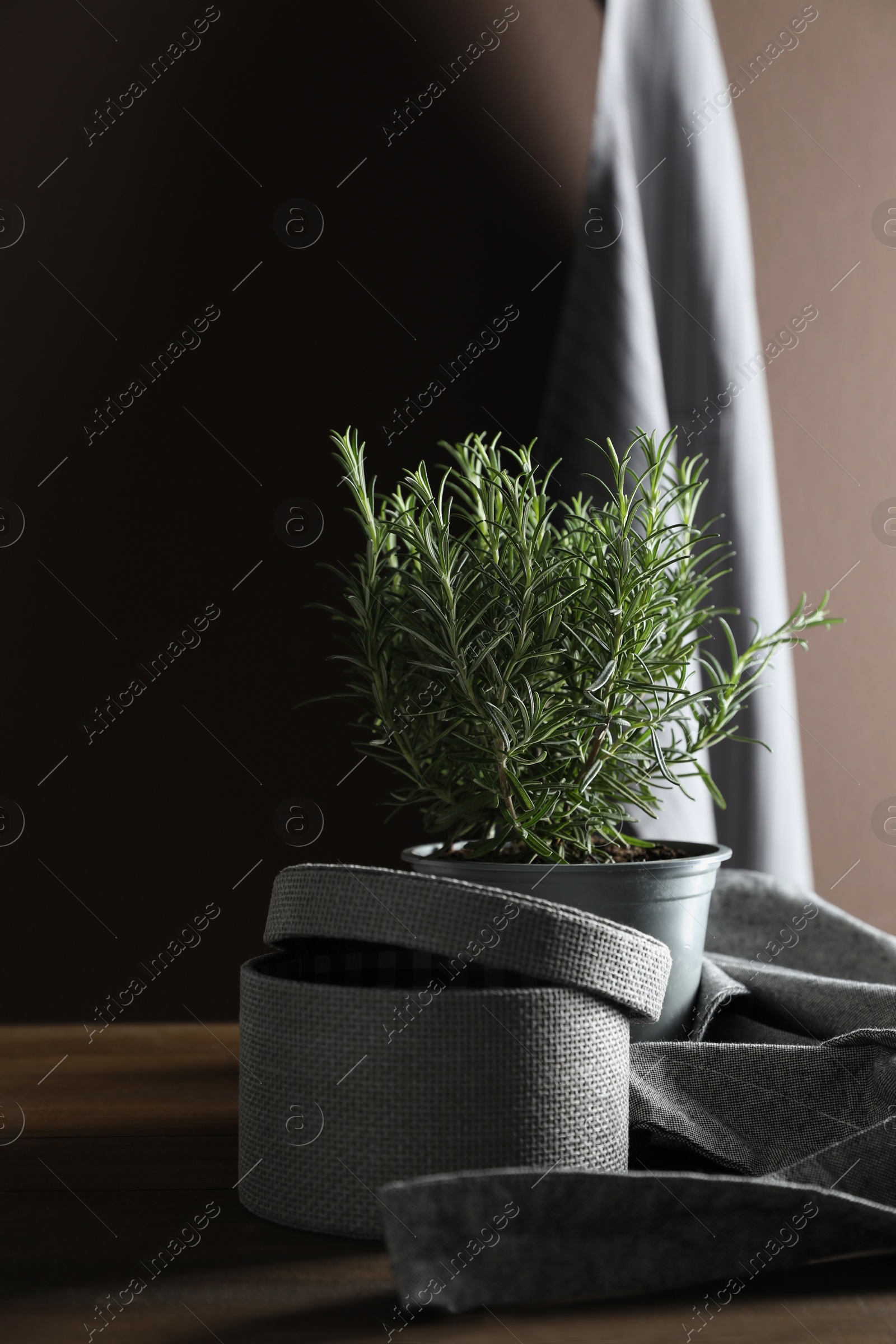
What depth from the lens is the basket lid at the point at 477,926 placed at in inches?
18.1

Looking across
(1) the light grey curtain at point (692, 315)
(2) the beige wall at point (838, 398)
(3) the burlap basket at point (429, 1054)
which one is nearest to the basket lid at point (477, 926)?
(3) the burlap basket at point (429, 1054)

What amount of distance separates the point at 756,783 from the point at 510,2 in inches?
30.4

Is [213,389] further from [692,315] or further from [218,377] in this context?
[692,315]

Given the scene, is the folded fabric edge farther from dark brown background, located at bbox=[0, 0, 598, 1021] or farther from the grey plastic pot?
dark brown background, located at bbox=[0, 0, 598, 1021]

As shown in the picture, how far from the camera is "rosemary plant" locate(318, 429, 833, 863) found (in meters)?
0.59

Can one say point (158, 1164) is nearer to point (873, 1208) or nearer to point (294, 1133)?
point (294, 1133)

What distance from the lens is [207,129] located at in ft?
3.33

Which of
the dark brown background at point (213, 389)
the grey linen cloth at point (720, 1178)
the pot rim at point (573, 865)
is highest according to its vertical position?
the dark brown background at point (213, 389)

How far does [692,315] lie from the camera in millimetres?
938

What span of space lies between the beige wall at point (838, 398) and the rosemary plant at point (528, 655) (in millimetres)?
458

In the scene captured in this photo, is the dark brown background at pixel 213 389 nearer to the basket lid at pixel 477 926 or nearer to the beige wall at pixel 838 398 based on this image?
the beige wall at pixel 838 398

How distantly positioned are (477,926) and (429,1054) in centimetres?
6

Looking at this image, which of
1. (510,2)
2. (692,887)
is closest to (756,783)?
(692,887)

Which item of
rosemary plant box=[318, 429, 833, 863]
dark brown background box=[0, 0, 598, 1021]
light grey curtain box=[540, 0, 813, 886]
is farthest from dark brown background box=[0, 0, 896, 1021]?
rosemary plant box=[318, 429, 833, 863]
